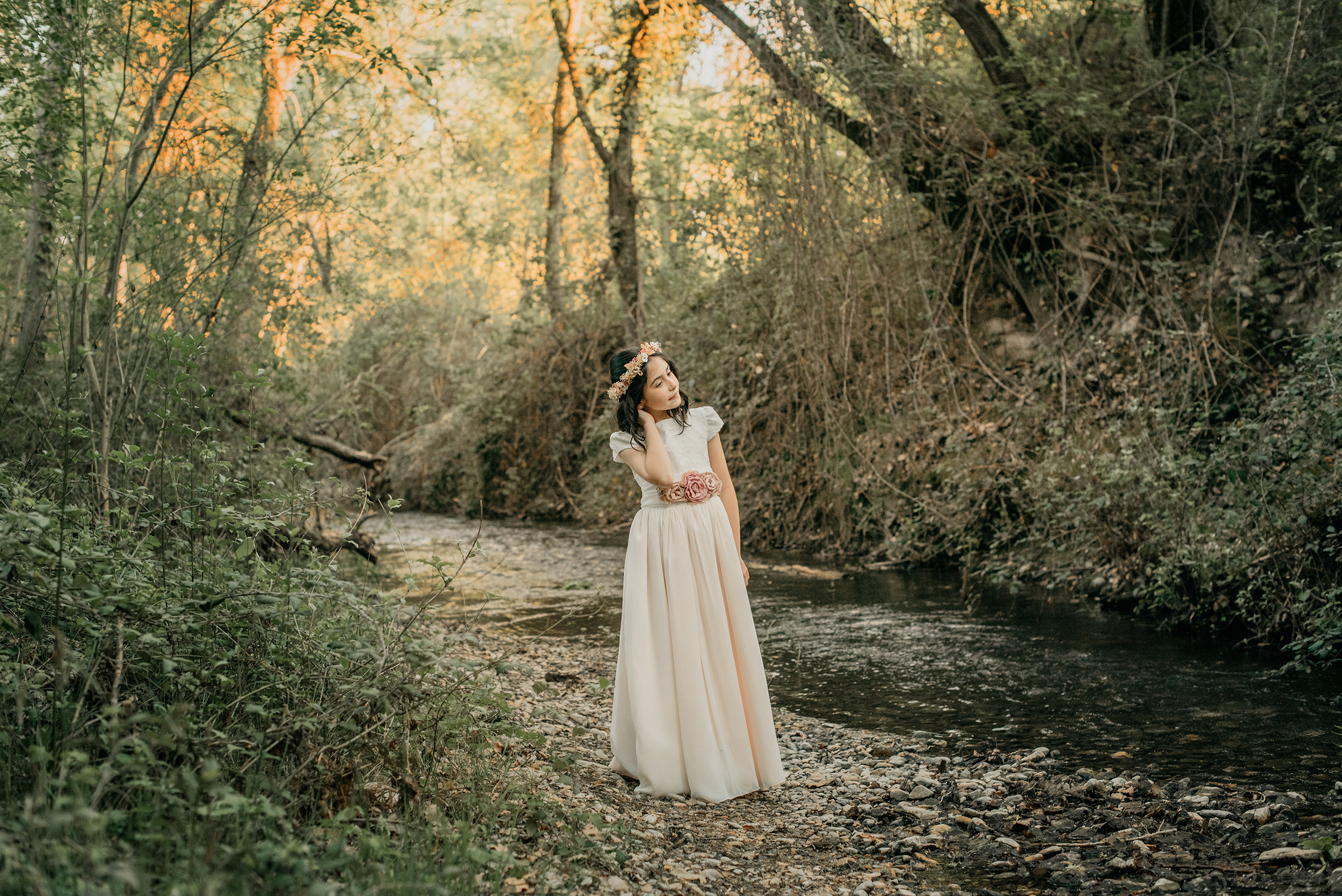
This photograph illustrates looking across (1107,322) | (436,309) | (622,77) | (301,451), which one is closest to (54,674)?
(301,451)

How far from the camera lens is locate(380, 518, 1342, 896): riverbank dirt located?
3447 mm

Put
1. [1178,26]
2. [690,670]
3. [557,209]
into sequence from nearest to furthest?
[690,670] → [1178,26] → [557,209]

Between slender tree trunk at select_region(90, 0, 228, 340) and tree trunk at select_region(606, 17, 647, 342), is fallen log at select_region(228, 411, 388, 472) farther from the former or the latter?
tree trunk at select_region(606, 17, 647, 342)

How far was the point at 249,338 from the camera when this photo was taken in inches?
390

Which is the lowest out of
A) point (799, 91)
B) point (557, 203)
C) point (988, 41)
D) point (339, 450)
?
point (339, 450)

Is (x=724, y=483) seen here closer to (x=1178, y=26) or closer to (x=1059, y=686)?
(x=1059, y=686)

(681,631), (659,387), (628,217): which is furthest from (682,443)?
(628,217)

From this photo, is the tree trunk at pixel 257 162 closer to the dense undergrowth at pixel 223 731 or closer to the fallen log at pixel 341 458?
the fallen log at pixel 341 458

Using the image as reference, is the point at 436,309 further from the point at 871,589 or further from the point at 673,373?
the point at 673,373

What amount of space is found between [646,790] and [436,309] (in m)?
21.3

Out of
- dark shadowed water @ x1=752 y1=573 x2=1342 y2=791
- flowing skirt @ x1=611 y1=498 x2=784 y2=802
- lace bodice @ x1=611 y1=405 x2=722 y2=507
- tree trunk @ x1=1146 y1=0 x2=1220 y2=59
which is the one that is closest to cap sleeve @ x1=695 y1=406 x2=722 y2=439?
lace bodice @ x1=611 y1=405 x2=722 y2=507

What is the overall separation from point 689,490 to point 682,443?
0.27 meters

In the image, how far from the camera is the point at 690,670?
14.9 ft

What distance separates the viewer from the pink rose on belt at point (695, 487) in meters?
4.73
